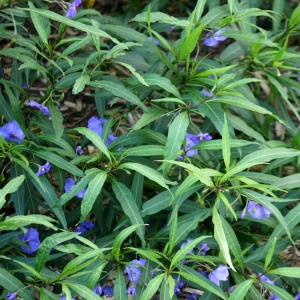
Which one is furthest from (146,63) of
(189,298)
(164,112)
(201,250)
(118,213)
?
(189,298)

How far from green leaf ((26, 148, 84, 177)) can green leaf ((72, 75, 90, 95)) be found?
29 centimetres

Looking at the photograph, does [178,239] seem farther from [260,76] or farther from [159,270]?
[260,76]

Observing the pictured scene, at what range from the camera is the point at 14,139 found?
2.27 meters

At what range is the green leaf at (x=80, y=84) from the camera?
211 cm

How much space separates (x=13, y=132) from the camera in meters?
2.25

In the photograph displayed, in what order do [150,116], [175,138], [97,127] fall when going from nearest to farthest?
[175,138], [150,116], [97,127]

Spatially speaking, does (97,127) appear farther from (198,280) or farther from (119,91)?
(198,280)

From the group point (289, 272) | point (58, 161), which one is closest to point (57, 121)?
point (58, 161)

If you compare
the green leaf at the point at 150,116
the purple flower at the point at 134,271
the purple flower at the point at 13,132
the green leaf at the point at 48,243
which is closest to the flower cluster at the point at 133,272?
the purple flower at the point at 134,271

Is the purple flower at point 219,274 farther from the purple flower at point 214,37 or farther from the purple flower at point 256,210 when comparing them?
the purple flower at point 214,37

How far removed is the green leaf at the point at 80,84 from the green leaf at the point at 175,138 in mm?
386

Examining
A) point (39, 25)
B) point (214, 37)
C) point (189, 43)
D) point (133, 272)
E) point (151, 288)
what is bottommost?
point (133, 272)

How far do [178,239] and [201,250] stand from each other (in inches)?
10.9

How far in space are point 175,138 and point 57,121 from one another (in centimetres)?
51
